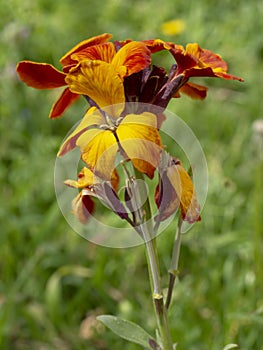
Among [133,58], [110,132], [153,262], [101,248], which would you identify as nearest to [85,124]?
[110,132]

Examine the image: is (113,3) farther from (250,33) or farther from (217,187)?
(217,187)

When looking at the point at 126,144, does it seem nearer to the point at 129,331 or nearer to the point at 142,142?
the point at 142,142

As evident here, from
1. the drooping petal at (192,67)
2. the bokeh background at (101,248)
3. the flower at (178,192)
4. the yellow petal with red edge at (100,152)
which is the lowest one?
the bokeh background at (101,248)

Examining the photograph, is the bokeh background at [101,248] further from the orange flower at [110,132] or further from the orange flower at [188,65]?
the orange flower at [110,132]

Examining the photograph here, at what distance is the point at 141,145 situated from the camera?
1.28 m

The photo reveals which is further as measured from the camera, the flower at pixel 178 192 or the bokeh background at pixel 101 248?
the bokeh background at pixel 101 248

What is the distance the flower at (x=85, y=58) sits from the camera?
1.31 meters

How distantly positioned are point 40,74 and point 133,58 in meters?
0.23

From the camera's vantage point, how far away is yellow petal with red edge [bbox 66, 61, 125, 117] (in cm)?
129

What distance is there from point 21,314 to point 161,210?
3.96 feet

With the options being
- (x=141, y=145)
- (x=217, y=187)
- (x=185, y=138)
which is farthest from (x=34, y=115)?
(x=141, y=145)

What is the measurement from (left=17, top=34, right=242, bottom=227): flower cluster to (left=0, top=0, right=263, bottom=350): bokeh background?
802 mm

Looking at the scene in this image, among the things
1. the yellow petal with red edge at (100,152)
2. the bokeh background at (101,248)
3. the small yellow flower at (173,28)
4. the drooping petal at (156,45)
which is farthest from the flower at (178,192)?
the small yellow flower at (173,28)

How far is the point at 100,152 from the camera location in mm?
1290
